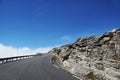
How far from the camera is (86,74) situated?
18250mm

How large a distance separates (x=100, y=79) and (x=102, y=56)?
18.6 ft

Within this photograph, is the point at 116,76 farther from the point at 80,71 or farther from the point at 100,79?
the point at 80,71

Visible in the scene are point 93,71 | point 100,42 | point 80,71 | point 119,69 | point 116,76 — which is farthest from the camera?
point 100,42

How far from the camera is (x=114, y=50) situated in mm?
19938

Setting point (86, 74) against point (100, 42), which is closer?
point (86, 74)

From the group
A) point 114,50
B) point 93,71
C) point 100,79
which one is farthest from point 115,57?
point 100,79

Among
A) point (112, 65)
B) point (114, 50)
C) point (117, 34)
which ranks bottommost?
point (112, 65)

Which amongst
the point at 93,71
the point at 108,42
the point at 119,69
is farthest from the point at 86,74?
the point at 108,42

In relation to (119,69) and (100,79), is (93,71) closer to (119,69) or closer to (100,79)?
(100,79)

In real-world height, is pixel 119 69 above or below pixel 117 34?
below

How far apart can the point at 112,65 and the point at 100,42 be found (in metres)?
10.1

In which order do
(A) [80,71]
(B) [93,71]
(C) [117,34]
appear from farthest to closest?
1. (C) [117,34]
2. (A) [80,71]
3. (B) [93,71]

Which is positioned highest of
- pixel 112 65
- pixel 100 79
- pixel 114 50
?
pixel 114 50

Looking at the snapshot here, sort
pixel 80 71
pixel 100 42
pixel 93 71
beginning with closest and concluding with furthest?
pixel 93 71, pixel 80 71, pixel 100 42
